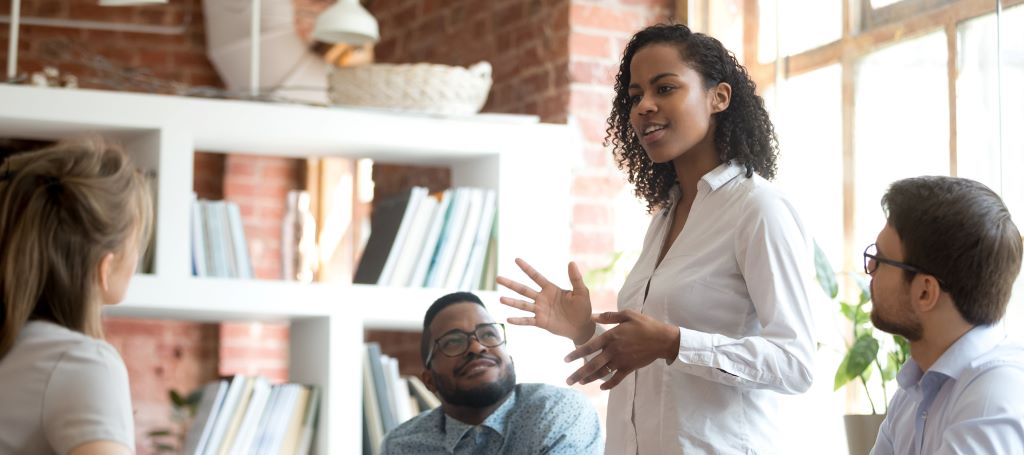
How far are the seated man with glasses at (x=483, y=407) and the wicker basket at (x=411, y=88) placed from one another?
0.68 m

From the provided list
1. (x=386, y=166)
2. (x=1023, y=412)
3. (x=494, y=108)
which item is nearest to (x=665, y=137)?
(x=1023, y=412)

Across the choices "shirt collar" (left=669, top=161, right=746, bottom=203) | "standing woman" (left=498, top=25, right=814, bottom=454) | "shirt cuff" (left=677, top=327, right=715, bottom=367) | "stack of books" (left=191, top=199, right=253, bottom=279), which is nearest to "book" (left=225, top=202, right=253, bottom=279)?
"stack of books" (left=191, top=199, right=253, bottom=279)

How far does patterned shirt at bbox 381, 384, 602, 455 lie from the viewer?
9.24ft

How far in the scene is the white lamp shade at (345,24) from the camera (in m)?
3.79

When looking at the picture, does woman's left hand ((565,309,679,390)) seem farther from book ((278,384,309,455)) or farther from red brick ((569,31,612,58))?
red brick ((569,31,612,58))

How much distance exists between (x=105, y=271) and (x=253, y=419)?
1.83 metres

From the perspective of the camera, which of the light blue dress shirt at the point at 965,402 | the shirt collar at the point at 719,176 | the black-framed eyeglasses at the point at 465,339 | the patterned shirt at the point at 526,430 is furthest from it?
the black-framed eyeglasses at the point at 465,339

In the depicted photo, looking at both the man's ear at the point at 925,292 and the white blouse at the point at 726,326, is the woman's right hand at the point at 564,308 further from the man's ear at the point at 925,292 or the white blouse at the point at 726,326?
the man's ear at the point at 925,292

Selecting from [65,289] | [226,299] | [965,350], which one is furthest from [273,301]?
[965,350]

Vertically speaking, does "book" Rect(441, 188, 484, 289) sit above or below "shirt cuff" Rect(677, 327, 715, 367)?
above

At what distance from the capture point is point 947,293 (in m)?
1.81

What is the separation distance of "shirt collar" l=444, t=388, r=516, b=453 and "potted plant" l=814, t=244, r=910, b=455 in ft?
2.33

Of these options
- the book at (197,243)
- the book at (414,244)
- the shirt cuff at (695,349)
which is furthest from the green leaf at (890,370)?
the book at (197,243)

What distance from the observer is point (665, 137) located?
2.03 m
